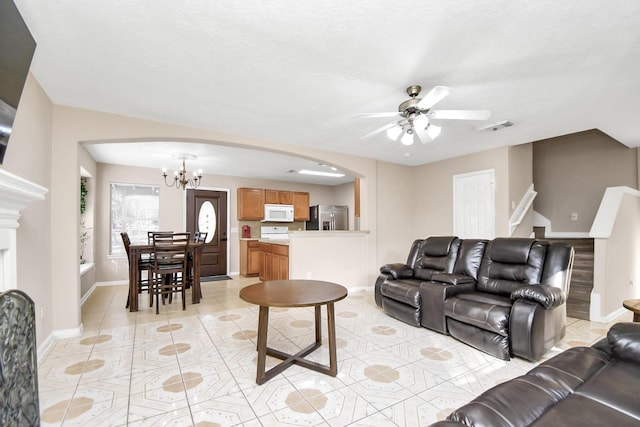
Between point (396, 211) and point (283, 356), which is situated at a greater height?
point (396, 211)

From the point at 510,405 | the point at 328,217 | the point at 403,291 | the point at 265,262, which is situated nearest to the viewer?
the point at 510,405

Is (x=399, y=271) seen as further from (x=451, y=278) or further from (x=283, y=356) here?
(x=283, y=356)

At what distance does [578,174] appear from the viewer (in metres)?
5.28

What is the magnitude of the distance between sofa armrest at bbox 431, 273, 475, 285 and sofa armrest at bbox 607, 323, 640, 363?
164 centimetres

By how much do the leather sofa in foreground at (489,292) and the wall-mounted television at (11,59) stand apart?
11.9ft

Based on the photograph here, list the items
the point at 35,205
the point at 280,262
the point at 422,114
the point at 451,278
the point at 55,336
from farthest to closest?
the point at 280,262 < the point at 451,278 < the point at 55,336 < the point at 35,205 < the point at 422,114

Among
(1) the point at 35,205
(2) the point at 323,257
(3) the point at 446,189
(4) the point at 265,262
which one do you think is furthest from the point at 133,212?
(3) the point at 446,189

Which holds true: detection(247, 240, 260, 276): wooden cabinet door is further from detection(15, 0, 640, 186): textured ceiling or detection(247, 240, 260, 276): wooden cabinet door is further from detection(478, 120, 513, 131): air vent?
detection(478, 120, 513, 131): air vent

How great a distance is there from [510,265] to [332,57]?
275cm

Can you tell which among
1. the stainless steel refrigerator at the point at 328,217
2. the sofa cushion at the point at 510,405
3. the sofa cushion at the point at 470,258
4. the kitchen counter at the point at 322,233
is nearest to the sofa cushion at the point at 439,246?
the sofa cushion at the point at 470,258

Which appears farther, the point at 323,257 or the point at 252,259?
the point at 252,259

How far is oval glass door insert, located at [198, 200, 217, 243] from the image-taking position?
260 inches

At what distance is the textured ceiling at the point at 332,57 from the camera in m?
1.69

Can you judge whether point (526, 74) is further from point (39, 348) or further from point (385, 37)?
point (39, 348)
